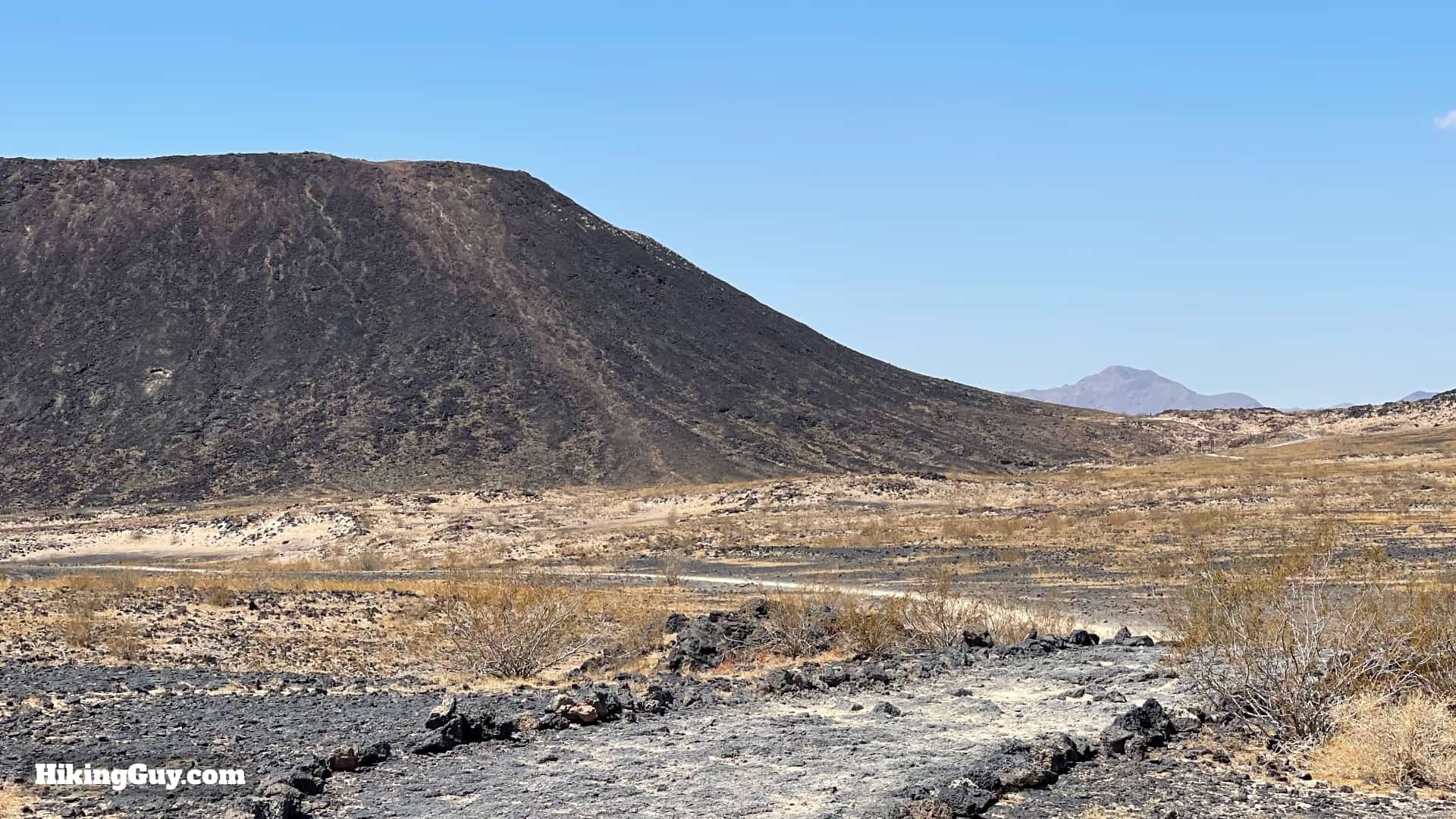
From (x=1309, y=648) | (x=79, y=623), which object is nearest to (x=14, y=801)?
(x=1309, y=648)

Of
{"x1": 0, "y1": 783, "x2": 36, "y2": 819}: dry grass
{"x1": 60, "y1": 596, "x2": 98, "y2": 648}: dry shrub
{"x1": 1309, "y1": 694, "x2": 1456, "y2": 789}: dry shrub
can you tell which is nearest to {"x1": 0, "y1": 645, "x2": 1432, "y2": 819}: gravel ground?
{"x1": 0, "y1": 783, "x2": 36, "y2": 819}: dry grass

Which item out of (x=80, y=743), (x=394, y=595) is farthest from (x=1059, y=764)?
(x=394, y=595)

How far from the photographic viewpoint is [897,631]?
1725cm

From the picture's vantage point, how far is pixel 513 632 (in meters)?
16.3

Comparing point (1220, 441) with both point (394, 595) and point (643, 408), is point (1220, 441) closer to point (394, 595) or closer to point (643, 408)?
point (643, 408)

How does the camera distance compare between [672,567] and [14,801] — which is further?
[672,567]

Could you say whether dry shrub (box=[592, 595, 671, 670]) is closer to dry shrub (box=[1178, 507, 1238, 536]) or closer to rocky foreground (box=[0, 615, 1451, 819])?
rocky foreground (box=[0, 615, 1451, 819])

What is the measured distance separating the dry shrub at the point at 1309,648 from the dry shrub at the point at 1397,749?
35 centimetres

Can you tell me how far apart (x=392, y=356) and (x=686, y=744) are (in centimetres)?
7868

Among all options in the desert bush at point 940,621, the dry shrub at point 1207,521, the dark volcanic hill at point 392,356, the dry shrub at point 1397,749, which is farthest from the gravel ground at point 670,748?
the dark volcanic hill at point 392,356

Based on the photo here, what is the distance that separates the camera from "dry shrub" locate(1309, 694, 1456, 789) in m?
9.31

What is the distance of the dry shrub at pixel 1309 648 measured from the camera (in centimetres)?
1043

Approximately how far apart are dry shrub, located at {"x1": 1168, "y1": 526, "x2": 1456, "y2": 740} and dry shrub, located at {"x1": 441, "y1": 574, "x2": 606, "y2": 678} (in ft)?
26.6

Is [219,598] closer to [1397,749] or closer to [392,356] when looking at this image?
[1397,749]
